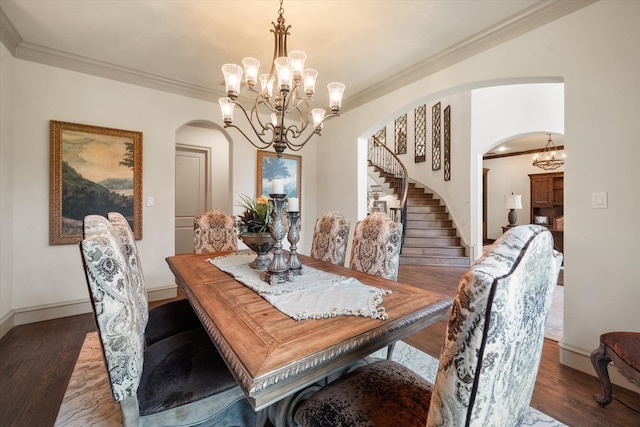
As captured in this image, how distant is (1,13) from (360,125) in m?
3.39

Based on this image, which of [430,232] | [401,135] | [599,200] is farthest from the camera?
[401,135]

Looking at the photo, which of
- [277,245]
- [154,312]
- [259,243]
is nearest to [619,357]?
[277,245]

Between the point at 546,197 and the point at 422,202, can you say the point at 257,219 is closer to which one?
the point at 422,202

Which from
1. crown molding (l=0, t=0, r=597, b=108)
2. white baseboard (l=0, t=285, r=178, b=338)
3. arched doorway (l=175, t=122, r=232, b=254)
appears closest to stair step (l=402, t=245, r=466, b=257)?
crown molding (l=0, t=0, r=597, b=108)

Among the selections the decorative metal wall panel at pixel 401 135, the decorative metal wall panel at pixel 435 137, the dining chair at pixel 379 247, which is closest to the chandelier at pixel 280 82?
the dining chair at pixel 379 247

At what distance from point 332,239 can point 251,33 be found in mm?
1901

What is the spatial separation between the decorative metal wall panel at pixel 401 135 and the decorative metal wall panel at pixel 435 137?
93 cm

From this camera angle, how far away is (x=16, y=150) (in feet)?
8.38

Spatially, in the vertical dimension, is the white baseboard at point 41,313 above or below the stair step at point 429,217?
below

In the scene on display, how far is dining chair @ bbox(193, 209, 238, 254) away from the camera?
8.93 feet

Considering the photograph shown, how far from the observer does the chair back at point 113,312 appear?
79 centimetres

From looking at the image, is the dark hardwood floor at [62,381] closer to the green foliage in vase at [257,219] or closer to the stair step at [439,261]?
the green foliage in vase at [257,219]

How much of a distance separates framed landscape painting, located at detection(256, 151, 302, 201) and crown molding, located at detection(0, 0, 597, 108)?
1.05m

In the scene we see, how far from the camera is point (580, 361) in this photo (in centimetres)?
190
